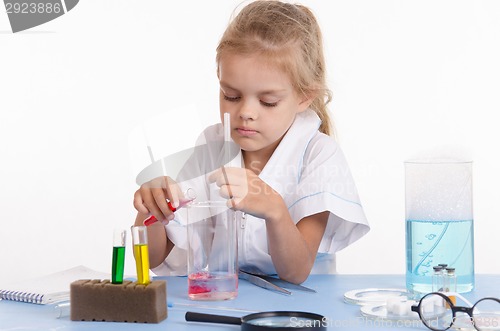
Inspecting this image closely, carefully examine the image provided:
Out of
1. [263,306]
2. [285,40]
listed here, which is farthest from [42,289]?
[285,40]

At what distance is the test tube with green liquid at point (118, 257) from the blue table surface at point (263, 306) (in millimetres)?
57

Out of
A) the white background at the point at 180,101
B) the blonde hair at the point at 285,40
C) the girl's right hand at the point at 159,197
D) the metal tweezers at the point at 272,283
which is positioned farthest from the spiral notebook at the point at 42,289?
the white background at the point at 180,101

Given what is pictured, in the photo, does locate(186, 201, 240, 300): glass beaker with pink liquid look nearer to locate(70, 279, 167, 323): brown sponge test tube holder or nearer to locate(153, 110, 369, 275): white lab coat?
locate(70, 279, 167, 323): brown sponge test tube holder

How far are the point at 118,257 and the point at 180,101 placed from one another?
6.64ft

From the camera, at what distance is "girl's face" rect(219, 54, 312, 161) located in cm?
138

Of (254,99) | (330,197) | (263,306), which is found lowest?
(263,306)

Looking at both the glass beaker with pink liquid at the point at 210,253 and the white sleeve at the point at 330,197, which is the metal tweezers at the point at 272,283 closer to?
the glass beaker with pink liquid at the point at 210,253

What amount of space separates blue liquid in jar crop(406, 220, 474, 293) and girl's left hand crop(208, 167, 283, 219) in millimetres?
227

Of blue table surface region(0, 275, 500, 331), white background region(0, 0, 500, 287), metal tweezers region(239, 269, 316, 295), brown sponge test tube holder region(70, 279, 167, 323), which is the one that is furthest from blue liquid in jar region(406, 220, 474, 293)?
white background region(0, 0, 500, 287)

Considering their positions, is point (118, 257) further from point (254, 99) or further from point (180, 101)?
point (180, 101)

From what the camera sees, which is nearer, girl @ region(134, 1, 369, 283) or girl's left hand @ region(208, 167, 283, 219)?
girl's left hand @ region(208, 167, 283, 219)

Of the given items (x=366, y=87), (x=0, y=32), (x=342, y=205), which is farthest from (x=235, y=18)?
(x=0, y=32)

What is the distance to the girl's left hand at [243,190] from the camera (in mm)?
1127

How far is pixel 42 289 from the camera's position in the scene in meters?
1.11
